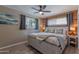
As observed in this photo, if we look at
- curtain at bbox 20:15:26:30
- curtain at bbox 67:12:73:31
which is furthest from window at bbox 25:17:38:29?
curtain at bbox 67:12:73:31

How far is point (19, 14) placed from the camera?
5.10ft

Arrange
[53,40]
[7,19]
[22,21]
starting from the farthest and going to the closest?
[22,21] < [53,40] < [7,19]

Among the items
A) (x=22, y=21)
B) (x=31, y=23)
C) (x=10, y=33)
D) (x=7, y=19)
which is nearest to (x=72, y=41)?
(x=31, y=23)

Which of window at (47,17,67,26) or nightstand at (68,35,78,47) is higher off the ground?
window at (47,17,67,26)

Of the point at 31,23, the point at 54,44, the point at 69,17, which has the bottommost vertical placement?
the point at 54,44

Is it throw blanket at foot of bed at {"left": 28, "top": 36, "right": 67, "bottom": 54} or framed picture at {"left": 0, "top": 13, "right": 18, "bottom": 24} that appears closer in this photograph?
framed picture at {"left": 0, "top": 13, "right": 18, "bottom": 24}

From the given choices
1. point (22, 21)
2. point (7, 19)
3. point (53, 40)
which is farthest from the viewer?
point (22, 21)

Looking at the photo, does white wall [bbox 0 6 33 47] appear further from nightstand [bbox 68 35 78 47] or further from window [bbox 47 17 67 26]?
nightstand [bbox 68 35 78 47]

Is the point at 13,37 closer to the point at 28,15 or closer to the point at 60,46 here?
the point at 28,15

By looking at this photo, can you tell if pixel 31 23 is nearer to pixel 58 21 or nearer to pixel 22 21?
pixel 22 21

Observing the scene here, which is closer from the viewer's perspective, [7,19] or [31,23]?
[7,19]

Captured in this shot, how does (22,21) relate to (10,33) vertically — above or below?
above

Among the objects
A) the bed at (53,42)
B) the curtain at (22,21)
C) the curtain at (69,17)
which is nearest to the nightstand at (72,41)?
the bed at (53,42)

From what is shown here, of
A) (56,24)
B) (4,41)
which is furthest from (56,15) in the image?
(4,41)
